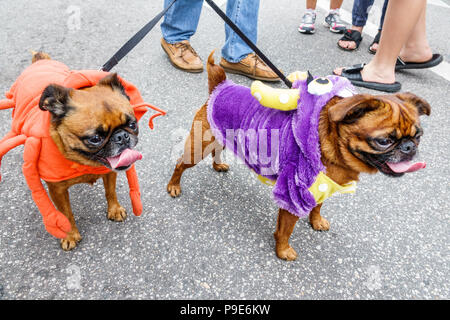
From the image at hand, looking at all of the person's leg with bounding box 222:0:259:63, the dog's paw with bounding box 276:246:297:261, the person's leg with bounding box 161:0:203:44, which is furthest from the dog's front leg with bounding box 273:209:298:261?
the person's leg with bounding box 161:0:203:44

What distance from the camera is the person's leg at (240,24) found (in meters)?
3.40

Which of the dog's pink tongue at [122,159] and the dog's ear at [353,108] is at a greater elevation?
the dog's ear at [353,108]

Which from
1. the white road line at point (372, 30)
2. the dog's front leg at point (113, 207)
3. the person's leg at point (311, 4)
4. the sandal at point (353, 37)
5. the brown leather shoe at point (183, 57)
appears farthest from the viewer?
the person's leg at point (311, 4)

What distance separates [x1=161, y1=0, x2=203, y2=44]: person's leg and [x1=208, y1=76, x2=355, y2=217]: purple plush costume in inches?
77.2

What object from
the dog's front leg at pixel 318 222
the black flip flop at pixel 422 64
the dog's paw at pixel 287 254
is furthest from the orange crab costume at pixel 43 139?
the black flip flop at pixel 422 64

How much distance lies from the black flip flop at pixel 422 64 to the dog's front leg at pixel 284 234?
315cm

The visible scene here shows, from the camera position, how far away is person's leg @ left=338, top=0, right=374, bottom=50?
14.1 feet

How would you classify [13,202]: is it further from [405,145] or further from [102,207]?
[405,145]

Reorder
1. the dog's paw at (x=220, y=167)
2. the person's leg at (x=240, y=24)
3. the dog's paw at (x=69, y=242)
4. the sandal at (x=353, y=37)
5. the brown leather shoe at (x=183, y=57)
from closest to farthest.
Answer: the dog's paw at (x=69, y=242) → the dog's paw at (x=220, y=167) → the person's leg at (x=240, y=24) → the brown leather shoe at (x=183, y=57) → the sandal at (x=353, y=37)

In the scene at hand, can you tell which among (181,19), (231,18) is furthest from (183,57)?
→ (231,18)

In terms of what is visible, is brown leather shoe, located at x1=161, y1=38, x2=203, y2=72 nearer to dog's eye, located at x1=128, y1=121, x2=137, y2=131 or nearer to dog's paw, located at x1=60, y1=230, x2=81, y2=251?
dog's eye, located at x1=128, y1=121, x2=137, y2=131

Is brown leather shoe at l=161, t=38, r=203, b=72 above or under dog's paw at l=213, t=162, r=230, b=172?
above

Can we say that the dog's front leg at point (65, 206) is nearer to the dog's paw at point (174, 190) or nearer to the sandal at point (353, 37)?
the dog's paw at point (174, 190)
